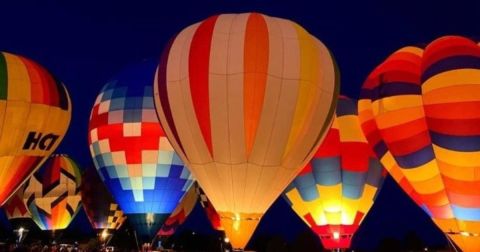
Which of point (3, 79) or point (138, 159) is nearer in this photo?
point (3, 79)

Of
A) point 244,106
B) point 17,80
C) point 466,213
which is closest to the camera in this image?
point 244,106

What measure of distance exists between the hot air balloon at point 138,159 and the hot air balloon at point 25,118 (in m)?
1.30

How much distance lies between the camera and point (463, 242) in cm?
958

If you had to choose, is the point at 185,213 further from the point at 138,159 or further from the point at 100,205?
the point at 138,159

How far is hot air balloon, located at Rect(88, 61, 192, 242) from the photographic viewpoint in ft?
45.0

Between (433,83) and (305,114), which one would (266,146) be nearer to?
(305,114)

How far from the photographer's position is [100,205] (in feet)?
66.7

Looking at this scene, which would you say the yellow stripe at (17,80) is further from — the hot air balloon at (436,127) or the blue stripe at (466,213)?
the blue stripe at (466,213)

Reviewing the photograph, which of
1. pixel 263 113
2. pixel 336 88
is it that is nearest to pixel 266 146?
pixel 263 113

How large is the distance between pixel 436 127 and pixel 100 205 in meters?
13.7

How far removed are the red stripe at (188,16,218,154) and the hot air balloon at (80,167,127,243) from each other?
11.8 m

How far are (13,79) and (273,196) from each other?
624cm

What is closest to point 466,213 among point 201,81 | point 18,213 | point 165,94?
point 201,81

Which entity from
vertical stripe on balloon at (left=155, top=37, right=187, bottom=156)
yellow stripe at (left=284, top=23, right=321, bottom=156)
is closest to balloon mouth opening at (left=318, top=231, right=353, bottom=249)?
yellow stripe at (left=284, top=23, right=321, bottom=156)
